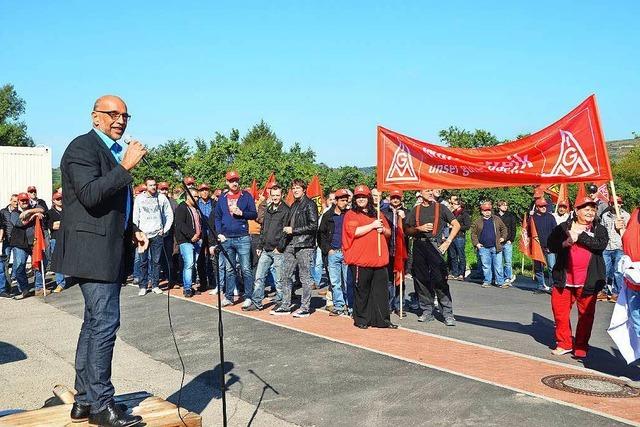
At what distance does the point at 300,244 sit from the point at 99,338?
714 cm

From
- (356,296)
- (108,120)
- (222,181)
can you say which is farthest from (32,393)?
(222,181)

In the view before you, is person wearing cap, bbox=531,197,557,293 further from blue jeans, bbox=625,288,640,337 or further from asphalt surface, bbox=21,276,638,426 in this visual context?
blue jeans, bbox=625,288,640,337

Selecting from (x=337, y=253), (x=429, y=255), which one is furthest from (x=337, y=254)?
(x=429, y=255)

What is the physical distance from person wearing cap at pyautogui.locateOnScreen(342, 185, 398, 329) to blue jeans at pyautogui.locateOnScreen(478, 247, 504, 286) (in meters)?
6.80

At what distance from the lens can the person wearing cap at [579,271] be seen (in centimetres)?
871

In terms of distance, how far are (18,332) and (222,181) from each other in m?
54.2

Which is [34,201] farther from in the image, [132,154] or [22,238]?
[132,154]

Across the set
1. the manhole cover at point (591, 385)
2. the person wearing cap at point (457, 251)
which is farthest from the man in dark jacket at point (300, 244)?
the person wearing cap at point (457, 251)

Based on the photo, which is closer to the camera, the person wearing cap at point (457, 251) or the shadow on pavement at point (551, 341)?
the shadow on pavement at point (551, 341)

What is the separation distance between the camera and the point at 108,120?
4.89 meters

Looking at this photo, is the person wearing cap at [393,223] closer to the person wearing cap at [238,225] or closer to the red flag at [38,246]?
the person wearing cap at [238,225]

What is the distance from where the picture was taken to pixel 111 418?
4.80 m

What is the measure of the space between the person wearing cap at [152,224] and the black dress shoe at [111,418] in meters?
10.0

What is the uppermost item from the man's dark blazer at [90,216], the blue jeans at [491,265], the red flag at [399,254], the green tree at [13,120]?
the green tree at [13,120]
